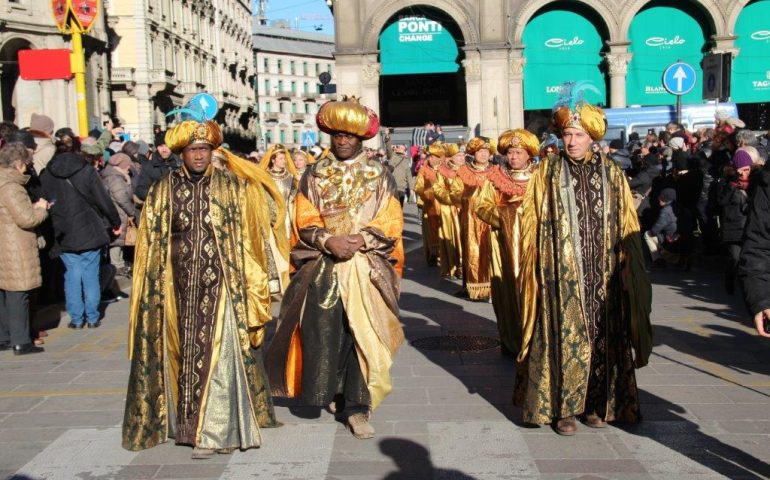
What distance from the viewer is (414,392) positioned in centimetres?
695

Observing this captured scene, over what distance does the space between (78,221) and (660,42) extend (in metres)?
26.1

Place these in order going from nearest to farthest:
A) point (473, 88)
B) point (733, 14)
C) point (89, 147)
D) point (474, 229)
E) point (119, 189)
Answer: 1. point (89, 147)
2. point (474, 229)
3. point (119, 189)
4. point (733, 14)
5. point (473, 88)

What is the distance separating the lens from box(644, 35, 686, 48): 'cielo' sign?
32.0 meters

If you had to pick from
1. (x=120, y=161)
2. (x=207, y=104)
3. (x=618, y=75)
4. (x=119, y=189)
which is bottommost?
(x=119, y=189)

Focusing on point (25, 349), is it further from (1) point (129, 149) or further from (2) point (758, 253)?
(2) point (758, 253)

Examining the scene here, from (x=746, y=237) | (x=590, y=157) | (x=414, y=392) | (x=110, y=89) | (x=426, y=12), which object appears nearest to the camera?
(x=746, y=237)

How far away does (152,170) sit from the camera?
12227 mm

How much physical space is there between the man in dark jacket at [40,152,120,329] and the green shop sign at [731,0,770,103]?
2656 centimetres

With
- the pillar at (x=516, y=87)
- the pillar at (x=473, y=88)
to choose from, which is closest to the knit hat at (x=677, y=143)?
the pillar at (x=516, y=87)

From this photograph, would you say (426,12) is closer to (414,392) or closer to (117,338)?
(117,338)

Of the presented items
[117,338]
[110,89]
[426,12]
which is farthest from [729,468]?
[110,89]

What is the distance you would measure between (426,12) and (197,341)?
2827 cm

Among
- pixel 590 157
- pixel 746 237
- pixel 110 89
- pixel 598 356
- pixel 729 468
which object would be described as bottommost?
pixel 729 468

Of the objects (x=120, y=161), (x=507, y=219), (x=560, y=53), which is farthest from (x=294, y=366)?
(x=560, y=53)
